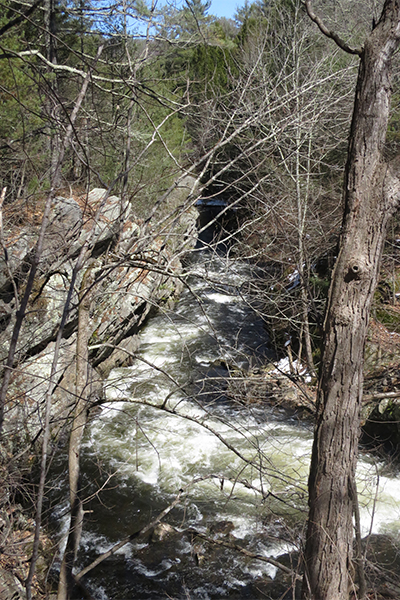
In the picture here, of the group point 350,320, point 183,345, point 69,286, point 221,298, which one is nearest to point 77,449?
point 183,345

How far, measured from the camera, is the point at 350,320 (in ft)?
9.80

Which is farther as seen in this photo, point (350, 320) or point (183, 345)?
point (183, 345)

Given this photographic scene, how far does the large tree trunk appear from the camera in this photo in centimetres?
294

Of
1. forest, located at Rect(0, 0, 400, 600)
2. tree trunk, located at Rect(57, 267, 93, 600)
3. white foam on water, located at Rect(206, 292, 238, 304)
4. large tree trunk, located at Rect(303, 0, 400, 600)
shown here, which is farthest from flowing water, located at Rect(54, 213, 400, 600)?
white foam on water, located at Rect(206, 292, 238, 304)

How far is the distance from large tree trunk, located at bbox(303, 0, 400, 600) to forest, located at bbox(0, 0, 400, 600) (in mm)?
12

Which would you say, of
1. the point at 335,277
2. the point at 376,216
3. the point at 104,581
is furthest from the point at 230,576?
the point at 376,216

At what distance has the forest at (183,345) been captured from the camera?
118 inches

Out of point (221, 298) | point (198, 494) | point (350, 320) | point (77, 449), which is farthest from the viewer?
point (221, 298)

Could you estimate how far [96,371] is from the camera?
8562mm

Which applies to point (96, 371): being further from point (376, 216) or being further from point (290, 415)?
point (376, 216)

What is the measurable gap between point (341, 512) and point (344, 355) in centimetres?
100

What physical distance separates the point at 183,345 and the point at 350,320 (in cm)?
174

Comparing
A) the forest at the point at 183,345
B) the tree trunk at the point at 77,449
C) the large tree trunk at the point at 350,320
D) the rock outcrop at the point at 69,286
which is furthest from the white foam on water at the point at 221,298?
the large tree trunk at the point at 350,320

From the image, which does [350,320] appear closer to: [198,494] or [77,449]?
[77,449]
